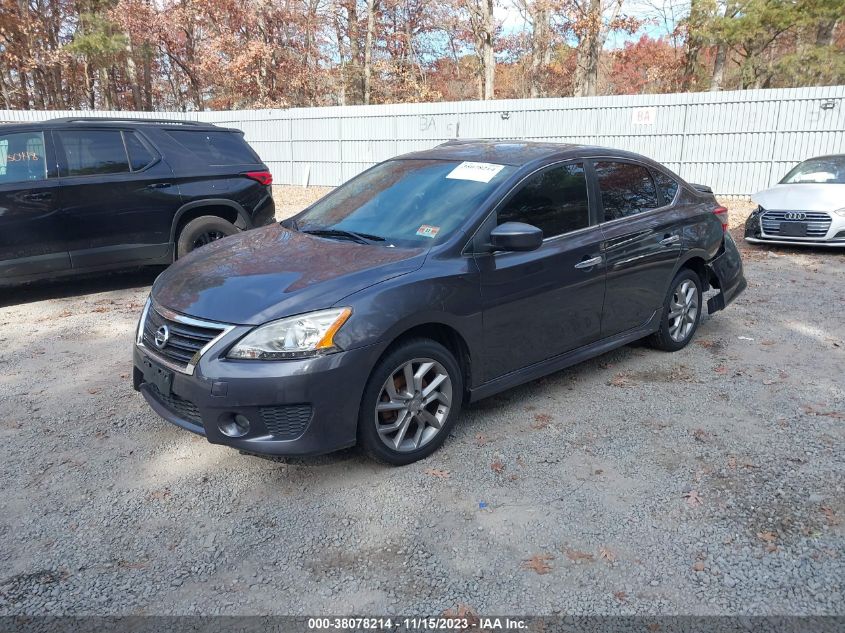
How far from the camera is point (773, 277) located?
8.31m

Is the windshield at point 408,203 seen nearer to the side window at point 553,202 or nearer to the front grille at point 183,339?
the side window at point 553,202

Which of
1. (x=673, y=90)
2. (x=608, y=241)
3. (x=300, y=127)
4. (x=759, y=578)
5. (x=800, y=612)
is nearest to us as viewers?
(x=800, y=612)

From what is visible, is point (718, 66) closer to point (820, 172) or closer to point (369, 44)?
point (369, 44)

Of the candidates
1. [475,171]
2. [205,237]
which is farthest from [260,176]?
[475,171]

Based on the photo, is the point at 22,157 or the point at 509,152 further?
the point at 22,157

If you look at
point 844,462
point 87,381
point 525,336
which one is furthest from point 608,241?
point 87,381

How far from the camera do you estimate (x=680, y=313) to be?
5.43 meters

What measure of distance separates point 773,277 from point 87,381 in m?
7.95

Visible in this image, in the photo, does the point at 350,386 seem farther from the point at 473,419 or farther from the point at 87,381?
the point at 87,381

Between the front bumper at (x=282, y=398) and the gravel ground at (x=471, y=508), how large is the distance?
0.34 metres

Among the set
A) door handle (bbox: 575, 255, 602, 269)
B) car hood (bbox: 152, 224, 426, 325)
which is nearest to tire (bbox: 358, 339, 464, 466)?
car hood (bbox: 152, 224, 426, 325)

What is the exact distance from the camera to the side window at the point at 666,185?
5.23m

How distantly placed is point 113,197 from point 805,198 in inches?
373

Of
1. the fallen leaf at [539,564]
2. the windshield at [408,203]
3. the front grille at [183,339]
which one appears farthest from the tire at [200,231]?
the fallen leaf at [539,564]
